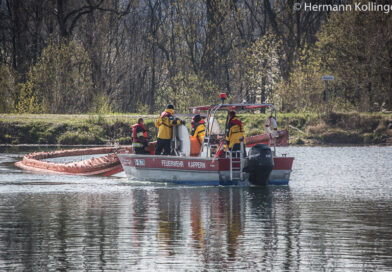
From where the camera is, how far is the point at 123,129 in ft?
150

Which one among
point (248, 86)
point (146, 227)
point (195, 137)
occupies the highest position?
point (248, 86)

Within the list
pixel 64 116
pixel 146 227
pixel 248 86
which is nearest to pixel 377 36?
pixel 248 86

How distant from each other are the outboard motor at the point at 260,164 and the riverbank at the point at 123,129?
2355 cm

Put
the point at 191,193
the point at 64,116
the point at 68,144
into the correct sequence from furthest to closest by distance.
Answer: the point at 64,116 < the point at 68,144 < the point at 191,193

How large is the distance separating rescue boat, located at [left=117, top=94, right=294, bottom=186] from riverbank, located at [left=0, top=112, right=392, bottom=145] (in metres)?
21.5

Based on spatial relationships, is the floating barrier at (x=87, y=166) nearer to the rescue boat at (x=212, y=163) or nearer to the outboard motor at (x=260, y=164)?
the rescue boat at (x=212, y=163)

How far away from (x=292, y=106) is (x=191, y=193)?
31450 millimetres

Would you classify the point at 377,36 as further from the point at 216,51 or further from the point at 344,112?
the point at 216,51

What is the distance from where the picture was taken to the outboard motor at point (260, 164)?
68.5 feet

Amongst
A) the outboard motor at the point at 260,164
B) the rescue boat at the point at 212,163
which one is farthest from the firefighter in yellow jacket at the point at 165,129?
the outboard motor at the point at 260,164

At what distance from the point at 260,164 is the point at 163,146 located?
330 centimetres

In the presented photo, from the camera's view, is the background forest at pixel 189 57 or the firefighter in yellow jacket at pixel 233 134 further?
the background forest at pixel 189 57

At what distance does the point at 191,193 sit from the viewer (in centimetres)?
2033

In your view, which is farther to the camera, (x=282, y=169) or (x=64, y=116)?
(x=64, y=116)
